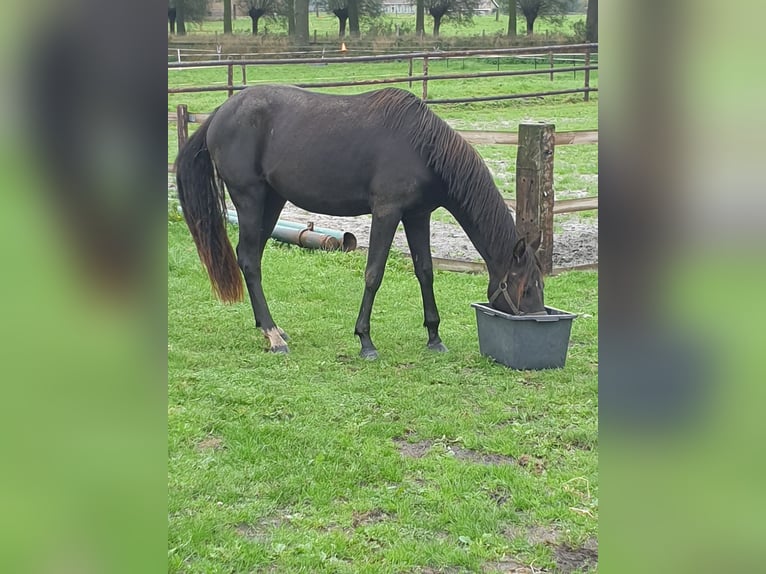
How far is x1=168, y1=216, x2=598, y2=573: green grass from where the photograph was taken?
2.64 metres

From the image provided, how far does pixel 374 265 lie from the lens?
5012mm

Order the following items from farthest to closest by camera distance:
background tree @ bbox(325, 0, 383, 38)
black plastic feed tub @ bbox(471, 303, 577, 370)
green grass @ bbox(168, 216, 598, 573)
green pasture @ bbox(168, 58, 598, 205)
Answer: background tree @ bbox(325, 0, 383, 38) < green pasture @ bbox(168, 58, 598, 205) < black plastic feed tub @ bbox(471, 303, 577, 370) < green grass @ bbox(168, 216, 598, 573)

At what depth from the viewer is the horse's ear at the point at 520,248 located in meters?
4.57

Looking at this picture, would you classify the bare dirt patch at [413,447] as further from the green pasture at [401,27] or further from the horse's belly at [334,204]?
the green pasture at [401,27]

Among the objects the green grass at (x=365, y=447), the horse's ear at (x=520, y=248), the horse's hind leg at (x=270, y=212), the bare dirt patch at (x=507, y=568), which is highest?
the horse's hind leg at (x=270, y=212)

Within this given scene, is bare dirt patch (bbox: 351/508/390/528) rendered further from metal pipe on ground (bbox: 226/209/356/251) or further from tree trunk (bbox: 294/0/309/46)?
tree trunk (bbox: 294/0/309/46)

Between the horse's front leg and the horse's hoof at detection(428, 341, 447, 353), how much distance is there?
400mm

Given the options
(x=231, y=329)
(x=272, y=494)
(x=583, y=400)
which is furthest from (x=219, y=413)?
(x=583, y=400)

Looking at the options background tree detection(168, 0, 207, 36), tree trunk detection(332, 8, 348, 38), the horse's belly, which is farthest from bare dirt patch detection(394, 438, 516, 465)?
tree trunk detection(332, 8, 348, 38)

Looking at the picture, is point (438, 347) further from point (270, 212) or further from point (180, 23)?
point (180, 23)

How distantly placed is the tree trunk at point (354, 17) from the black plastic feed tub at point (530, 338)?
2801cm

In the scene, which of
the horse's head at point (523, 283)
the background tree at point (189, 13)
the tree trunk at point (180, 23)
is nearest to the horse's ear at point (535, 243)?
the horse's head at point (523, 283)
